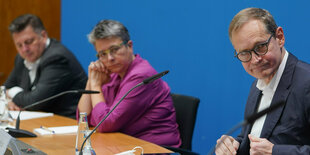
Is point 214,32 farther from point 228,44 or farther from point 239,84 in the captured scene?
point 239,84

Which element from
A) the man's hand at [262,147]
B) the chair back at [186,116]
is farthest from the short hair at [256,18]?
the chair back at [186,116]

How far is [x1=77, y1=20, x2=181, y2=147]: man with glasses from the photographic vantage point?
2703 millimetres

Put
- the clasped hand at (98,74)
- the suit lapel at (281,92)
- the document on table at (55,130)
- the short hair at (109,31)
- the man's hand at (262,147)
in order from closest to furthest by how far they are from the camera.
A: the man's hand at (262,147)
the suit lapel at (281,92)
the document on table at (55,130)
the short hair at (109,31)
the clasped hand at (98,74)

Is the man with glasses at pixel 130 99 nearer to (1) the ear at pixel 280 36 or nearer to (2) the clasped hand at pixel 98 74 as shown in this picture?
(2) the clasped hand at pixel 98 74

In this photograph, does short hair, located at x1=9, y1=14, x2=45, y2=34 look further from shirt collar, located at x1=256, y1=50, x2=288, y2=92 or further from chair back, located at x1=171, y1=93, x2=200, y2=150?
shirt collar, located at x1=256, y1=50, x2=288, y2=92

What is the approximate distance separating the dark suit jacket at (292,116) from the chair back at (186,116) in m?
0.84

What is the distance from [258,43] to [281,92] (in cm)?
25

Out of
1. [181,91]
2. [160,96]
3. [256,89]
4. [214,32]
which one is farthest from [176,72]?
[256,89]

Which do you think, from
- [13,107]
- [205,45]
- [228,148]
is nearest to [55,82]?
[13,107]

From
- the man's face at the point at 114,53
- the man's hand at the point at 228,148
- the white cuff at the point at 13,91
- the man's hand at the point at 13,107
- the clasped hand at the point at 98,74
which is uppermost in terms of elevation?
the man's face at the point at 114,53

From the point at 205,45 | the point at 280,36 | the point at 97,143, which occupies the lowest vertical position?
the point at 97,143

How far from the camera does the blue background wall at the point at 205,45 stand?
9.62 ft

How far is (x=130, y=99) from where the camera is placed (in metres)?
2.68

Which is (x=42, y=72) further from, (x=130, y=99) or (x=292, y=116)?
(x=292, y=116)
